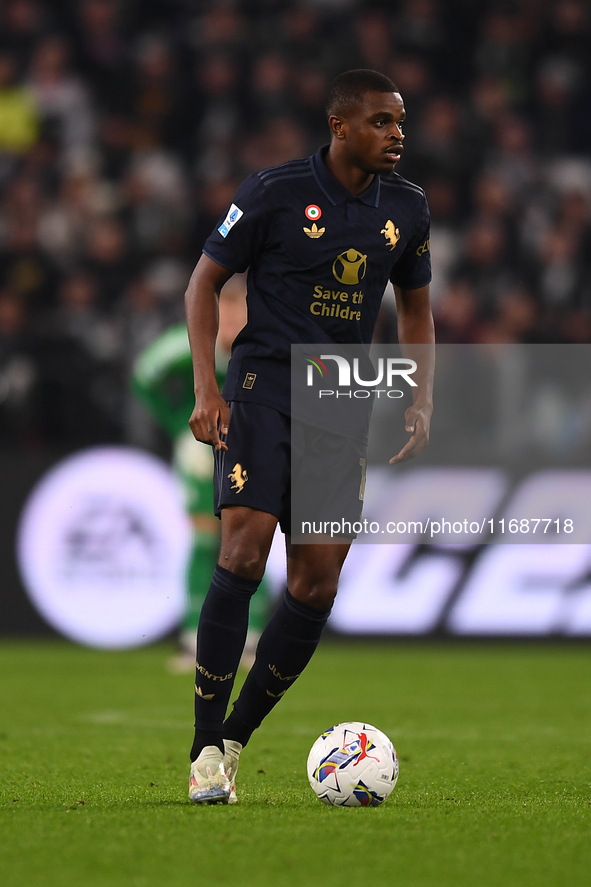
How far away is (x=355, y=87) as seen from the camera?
160 inches

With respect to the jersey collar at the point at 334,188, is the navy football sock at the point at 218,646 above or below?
below

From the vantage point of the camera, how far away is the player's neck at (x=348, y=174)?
416 cm

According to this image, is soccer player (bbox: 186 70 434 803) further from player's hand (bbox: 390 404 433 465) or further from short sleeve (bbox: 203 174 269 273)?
player's hand (bbox: 390 404 433 465)

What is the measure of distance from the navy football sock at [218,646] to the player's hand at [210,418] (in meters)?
0.38

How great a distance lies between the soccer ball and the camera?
3.93m

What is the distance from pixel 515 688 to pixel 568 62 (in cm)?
747

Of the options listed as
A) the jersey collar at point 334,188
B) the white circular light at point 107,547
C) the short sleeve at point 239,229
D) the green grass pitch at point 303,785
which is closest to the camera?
the green grass pitch at point 303,785

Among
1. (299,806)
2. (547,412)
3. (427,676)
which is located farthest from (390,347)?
(299,806)

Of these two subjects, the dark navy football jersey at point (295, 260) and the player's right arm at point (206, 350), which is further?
the dark navy football jersey at point (295, 260)

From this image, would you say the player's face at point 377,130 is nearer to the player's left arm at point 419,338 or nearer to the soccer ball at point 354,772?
the player's left arm at point 419,338

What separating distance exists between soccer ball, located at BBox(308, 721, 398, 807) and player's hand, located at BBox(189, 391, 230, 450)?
0.95m

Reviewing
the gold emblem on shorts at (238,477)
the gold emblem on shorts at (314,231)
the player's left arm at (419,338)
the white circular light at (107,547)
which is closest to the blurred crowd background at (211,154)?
the white circular light at (107,547)

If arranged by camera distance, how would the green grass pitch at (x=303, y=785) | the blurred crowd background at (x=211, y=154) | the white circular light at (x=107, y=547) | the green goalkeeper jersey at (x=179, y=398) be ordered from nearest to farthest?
the green grass pitch at (x=303, y=785) → the green goalkeeper jersey at (x=179, y=398) → the white circular light at (x=107, y=547) → the blurred crowd background at (x=211, y=154)

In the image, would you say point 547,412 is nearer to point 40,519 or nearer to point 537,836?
point 40,519
